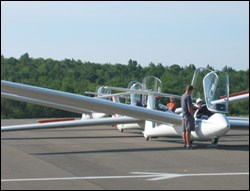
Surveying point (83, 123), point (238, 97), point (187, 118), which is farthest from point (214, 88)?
point (238, 97)

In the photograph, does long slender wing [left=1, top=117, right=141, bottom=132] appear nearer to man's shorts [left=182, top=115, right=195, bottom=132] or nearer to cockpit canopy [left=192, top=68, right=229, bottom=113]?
cockpit canopy [left=192, top=68, right=229, bottom=113]

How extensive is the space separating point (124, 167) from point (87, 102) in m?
3.91

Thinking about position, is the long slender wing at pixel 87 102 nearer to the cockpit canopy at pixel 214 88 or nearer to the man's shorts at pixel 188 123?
the man's shorts at pixel 188 123

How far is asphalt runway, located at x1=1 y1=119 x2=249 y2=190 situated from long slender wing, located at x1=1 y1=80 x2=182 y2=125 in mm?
726

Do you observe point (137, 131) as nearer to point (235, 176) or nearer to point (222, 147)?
point (222, 147)

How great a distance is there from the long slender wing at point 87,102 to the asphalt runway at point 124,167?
726mm

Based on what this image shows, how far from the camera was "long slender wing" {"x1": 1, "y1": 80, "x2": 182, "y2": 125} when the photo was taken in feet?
38.0

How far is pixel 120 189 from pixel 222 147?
6.34 metres

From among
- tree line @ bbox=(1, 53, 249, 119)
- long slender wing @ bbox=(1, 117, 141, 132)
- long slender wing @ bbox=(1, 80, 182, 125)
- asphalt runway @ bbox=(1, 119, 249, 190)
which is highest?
tree line @ bbox=(1, 53, 249, 119)

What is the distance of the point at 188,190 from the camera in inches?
262

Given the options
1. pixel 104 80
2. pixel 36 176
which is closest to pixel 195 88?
pixel 36 176

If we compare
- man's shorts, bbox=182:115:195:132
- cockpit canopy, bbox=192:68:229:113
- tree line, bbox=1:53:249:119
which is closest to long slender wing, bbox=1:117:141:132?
cockpit canopy, bbox=192:68:229:113

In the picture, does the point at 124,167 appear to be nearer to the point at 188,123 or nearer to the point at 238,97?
the point at 188,123

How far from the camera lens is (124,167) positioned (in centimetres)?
883
